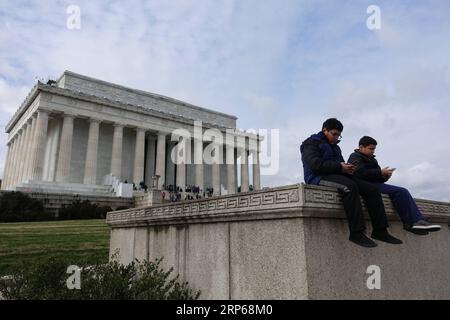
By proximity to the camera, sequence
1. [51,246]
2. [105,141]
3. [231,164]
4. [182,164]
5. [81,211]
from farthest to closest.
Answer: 1. [231,164]
2. [182,164]
3. [105,141]
4. [81,211]
5. [51,246]

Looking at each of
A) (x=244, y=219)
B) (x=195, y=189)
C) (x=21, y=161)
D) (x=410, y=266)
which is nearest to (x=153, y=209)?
(x=244, y=219)

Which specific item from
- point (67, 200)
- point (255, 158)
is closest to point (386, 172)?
point (67, 200)

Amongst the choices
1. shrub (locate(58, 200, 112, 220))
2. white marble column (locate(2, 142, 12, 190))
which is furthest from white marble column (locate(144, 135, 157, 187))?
shrub (locate(58, 200, 112, 220))

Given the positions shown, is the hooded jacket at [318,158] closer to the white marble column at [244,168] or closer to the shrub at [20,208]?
the shrub at [20,208]

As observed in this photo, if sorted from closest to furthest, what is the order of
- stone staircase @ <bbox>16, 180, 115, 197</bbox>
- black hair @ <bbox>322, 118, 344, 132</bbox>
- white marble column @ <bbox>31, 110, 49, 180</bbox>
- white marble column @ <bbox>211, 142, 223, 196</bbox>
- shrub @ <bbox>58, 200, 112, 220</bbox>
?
1. black hair @ <bbox>322, 118, 344, 132</bbox>
2. shrub @ <bbox>58, 200, 112, 220</bbox>
3. stone staircase @ <bbox>16, 180, 115, 197</bbox>
4. white marble column @ <bbox>31, 110, 49, 180</bbox>
5. white marble column @ <bbox>211, 142, 223, 196</bbox>

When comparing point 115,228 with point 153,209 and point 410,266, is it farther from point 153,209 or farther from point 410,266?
point 410,266

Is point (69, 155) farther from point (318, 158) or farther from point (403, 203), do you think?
point (403, 203)

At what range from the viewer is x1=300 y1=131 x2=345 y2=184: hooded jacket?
570cm

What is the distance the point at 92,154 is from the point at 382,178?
159ft

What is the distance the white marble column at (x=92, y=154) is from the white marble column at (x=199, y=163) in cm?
1739

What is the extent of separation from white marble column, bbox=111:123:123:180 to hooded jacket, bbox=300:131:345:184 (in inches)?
1907

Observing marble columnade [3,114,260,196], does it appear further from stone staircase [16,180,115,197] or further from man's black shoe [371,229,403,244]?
man's black shoe [371,229,403,244]

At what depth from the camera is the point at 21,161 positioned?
51062 mm

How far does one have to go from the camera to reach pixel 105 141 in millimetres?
55875
